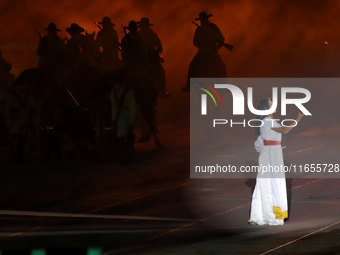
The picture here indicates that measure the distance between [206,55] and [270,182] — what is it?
6.56m

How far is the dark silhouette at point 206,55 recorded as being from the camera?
48.9 ft

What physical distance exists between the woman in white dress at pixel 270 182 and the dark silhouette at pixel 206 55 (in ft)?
20.5

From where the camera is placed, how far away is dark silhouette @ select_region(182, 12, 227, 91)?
14.9 meters

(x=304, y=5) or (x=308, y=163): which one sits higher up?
(x=304, y=5)

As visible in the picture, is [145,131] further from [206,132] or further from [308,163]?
[308,163]

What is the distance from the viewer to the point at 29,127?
1325cm

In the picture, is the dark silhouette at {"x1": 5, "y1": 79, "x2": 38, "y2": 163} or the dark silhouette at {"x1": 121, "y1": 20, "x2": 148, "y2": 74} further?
the dark silhouette at {"x1": 121, "y1": 20, "x2": 148, "y2": 74}

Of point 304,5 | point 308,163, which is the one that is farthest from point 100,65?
point 304,5

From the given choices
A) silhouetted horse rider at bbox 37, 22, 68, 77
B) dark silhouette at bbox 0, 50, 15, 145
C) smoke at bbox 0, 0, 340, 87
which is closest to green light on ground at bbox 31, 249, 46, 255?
dark silhouette at bbox 0, 50, 15, 145

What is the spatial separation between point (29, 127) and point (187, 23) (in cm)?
1779

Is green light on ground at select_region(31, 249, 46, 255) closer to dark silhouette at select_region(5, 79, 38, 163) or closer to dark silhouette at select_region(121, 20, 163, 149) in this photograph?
dark silhouette at select_region(5, 79, 38, 163)

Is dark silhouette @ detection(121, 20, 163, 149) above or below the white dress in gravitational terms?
above

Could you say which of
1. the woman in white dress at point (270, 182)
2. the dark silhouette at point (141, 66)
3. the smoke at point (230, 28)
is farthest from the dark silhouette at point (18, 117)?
the smoke at point (230, 28)

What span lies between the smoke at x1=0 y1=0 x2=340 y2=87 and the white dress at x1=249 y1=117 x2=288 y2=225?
695 inches
